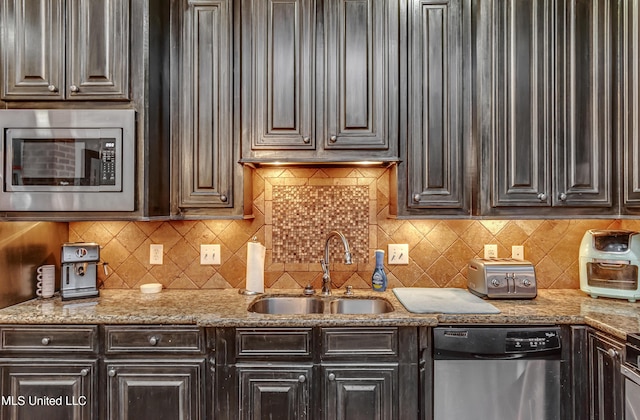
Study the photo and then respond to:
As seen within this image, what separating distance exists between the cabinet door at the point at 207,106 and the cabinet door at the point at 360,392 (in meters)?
1.04

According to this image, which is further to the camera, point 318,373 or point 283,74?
point 283,74

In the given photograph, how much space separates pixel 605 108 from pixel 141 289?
2725 millimetres

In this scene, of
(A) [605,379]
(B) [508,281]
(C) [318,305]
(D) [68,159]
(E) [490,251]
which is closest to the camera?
(A) [605,379]

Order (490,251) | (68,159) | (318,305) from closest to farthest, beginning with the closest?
1. (68,159)
2. (318,305)
3. (490,251)

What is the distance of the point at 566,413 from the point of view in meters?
1.60

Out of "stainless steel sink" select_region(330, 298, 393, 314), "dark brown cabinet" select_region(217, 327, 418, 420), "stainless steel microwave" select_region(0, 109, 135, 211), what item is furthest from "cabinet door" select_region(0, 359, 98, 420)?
"stainless steel sink" select_region(330, 298, 393, 314)

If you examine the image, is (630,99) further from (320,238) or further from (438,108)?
(320,238)

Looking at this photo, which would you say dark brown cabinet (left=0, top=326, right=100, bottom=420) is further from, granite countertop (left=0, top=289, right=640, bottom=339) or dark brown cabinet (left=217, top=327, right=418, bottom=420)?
dark brown cabinet (left=217, top=327, right=418, bottom=420)

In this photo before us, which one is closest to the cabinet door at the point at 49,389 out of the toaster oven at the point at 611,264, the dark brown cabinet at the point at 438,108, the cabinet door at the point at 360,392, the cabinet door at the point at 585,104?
the cabinet door at the point at 360,392

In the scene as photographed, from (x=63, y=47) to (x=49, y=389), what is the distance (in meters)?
1.64

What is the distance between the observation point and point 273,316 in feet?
5.29

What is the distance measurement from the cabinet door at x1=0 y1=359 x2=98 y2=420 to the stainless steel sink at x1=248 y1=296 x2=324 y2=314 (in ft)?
2.79

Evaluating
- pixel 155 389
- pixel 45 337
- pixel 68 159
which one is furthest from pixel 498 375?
pixel 68 159

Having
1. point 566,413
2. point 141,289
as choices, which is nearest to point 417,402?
point 566,413
